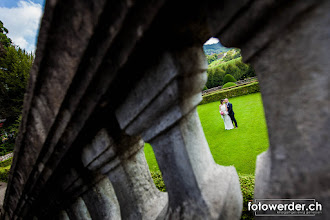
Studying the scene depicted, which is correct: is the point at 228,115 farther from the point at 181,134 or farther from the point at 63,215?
the point at 181,134

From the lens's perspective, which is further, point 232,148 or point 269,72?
point 232,148

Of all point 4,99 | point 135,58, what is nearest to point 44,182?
point 135,58

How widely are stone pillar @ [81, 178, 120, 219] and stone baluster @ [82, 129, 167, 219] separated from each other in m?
0.33

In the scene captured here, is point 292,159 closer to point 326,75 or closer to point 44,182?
point 326,75

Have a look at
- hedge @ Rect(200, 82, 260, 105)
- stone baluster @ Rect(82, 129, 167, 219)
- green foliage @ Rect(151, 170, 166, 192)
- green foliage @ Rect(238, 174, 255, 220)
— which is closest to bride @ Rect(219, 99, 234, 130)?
→ green foliage @ Rect(151, 170, 166, 192)

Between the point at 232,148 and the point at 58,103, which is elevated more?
the point at 58,103

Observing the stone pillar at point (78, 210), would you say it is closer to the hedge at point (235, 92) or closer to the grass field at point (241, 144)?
the grass field at point (241, 144)

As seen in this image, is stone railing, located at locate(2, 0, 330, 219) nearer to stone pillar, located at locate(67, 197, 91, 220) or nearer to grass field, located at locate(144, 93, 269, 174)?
stone pillar, located at locate(67, 197, 91, 220)

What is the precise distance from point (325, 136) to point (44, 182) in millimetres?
1900

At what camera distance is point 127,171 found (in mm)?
1162

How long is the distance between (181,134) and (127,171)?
0.60 metres

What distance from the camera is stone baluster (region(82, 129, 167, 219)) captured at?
1096 mm

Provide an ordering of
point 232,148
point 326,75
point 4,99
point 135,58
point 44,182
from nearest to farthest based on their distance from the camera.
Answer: point 326,75
point 135,58
point 44,182
point 232,148
point 4,99

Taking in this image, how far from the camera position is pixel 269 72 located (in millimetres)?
540
